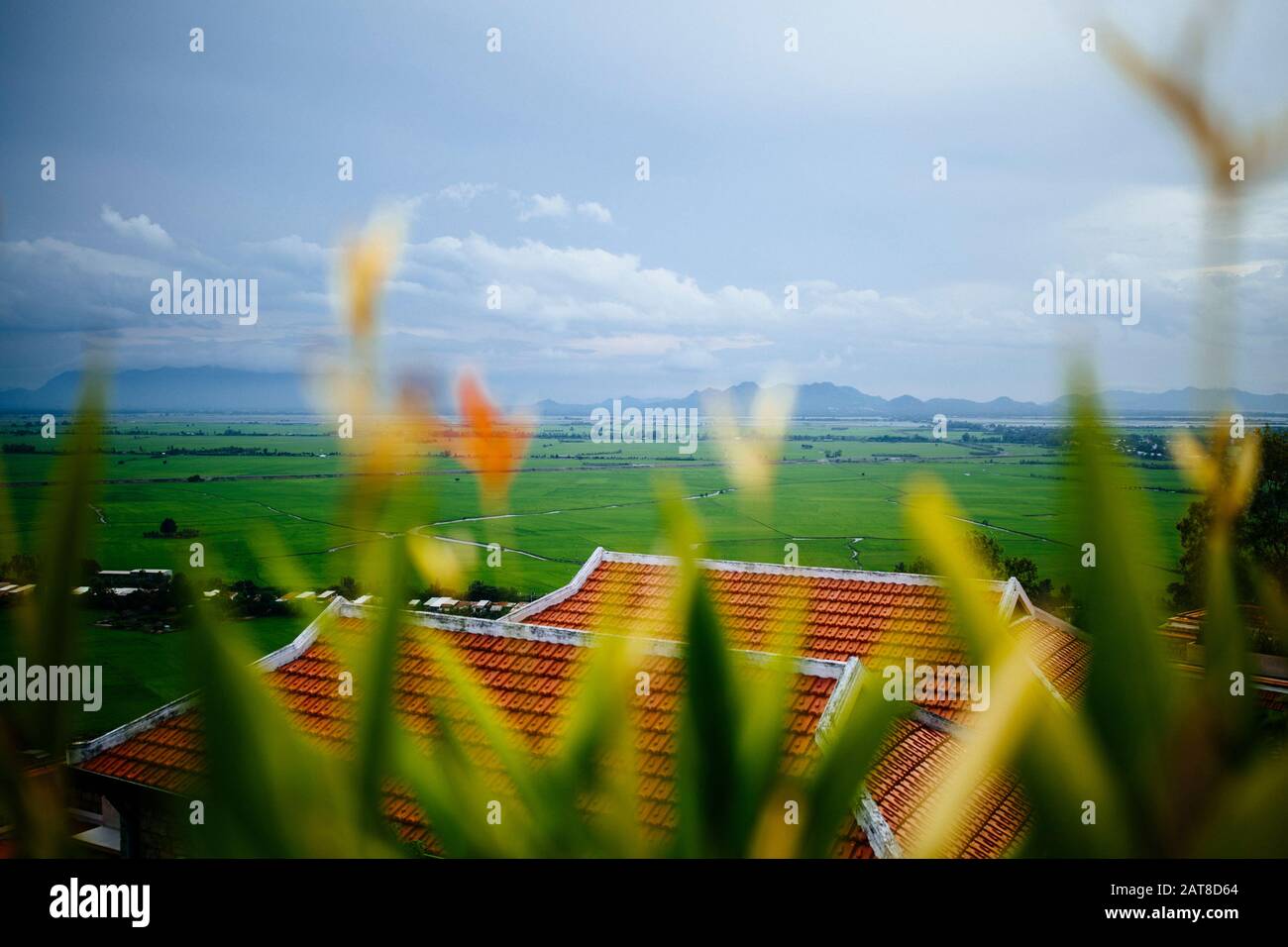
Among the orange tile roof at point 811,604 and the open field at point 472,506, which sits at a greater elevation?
the open field at point 472,506

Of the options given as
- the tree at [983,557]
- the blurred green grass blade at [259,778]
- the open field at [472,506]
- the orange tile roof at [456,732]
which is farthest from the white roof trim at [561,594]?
the blurred green grass blade at [259,778]

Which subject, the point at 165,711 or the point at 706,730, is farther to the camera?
the point at 165,711

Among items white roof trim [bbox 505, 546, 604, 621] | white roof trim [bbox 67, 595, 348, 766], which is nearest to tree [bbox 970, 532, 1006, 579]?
white roof trim [bbox 67, 595, 348, 766]

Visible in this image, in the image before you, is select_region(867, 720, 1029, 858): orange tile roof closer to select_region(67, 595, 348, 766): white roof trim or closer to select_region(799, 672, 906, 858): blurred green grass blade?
select_region(799, 672, 906, 858): blurred green grass blade

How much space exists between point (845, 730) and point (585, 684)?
0.35 feet

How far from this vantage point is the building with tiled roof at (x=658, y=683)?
0.37 m

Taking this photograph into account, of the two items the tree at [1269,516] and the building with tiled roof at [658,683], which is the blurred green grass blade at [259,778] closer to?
the building with tiled roof at [658,683]

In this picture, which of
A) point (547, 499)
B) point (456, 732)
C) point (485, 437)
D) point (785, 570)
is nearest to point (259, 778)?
point (456, 732)

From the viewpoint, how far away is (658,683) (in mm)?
501

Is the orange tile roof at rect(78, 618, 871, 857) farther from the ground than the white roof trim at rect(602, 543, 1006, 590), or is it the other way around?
the orange tile roof at rect(78, 618, 871, 857)

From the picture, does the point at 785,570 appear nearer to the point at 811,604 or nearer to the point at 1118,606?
the point at 811,604

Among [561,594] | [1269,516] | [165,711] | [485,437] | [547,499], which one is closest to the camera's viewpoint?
[485,437]

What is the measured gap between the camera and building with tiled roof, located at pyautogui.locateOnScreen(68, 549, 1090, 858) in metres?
0.37
